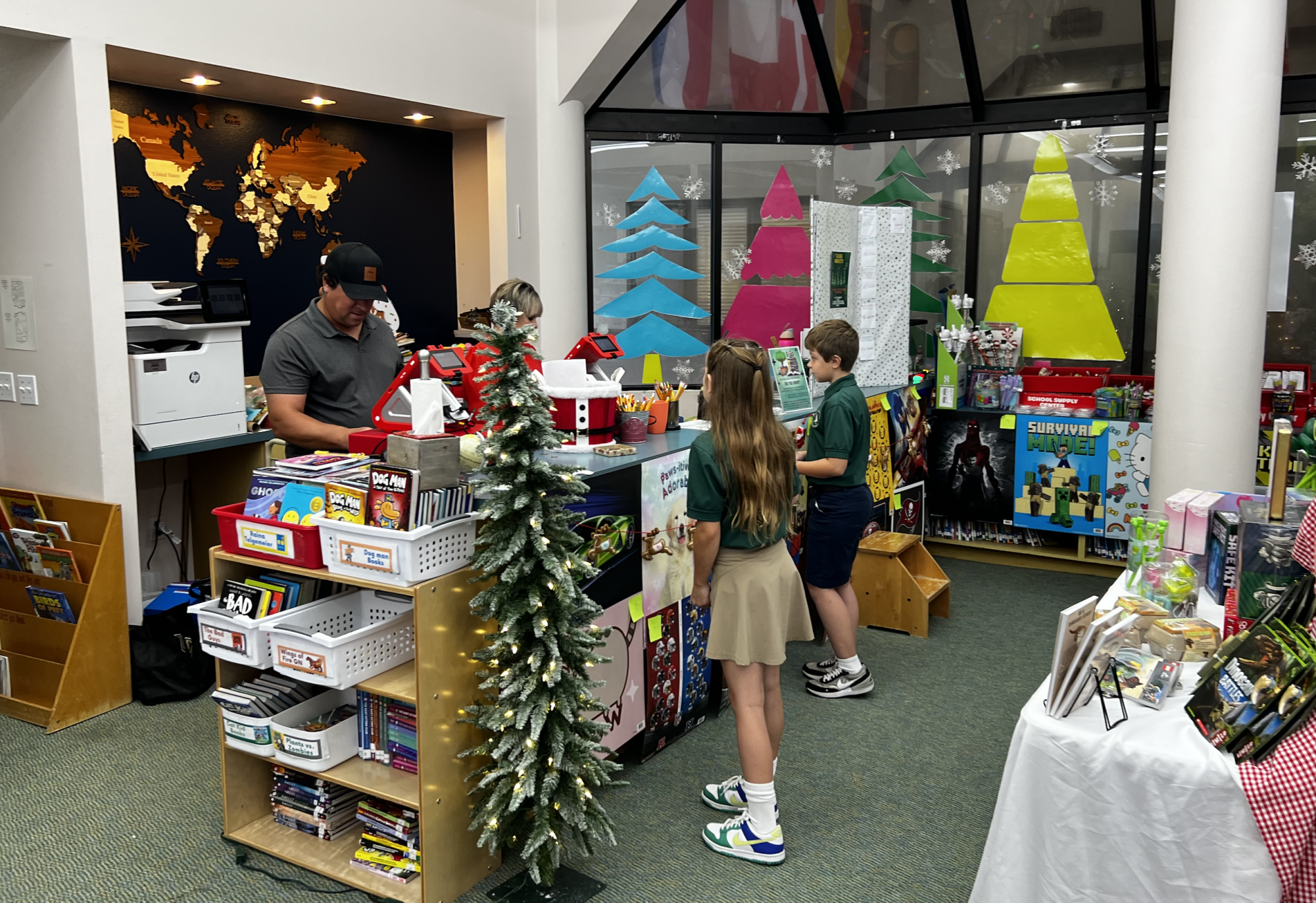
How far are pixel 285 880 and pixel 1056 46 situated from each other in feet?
20.4

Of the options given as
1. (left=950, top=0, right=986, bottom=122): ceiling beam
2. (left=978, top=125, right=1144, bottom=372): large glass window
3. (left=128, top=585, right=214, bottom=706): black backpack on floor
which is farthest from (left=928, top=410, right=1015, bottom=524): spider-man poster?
(left=128, top=585, right=214, bottom=706): black backpack on floor

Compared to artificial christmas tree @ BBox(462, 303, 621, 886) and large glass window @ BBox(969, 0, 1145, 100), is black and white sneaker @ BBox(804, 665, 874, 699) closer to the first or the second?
artificial christmas tree @ BBox(462, 303, 621, 886)

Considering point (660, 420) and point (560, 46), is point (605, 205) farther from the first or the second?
point (660, 420)

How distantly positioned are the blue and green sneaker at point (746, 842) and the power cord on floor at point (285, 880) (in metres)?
0.93

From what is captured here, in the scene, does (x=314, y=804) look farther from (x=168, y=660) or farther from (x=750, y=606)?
(x=168, y=660)

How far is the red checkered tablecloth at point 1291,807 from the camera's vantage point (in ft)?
6.23

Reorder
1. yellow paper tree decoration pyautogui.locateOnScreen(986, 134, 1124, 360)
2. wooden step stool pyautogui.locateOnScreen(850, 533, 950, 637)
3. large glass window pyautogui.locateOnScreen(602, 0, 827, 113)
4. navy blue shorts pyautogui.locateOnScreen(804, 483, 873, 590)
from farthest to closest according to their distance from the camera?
large glass window pyautogui.locateOnScreen(602, 0, 827, 113), yellow paper tree decoration pyautogui.locateOnScreen(986, 134, 1124, 360), wooden step stool pyautogui.locateOnScreen(850, 533, 950, 637), navy blue shorts pyautogui.locateOnScreen(804, 483, 873, 590)

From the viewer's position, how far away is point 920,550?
5316 millimetres

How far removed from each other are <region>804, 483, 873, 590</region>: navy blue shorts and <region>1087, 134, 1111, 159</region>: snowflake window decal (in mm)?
3446

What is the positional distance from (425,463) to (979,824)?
6.70ft

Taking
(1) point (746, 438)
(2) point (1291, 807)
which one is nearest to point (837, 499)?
(1) point (746, 438)

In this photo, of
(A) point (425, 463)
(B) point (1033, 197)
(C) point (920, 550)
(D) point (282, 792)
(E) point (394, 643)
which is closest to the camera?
(A) point (425, 463)

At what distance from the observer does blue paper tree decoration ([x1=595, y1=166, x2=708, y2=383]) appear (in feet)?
22.2

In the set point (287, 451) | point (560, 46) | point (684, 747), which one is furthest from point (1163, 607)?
point (560, 46)
